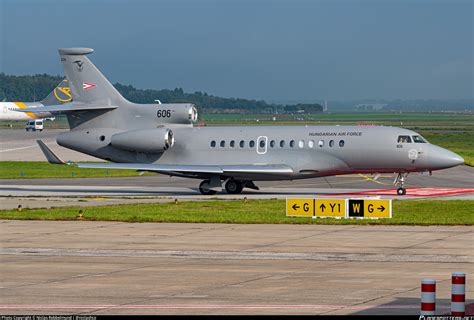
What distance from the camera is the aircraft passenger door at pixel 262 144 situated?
4944 cm

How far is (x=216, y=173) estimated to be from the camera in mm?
48469

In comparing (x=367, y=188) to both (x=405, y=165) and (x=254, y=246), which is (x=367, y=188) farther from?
(x=254, y=246)

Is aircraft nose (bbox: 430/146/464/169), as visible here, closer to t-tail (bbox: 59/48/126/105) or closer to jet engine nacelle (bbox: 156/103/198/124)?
jet engine nacelle (bbox: 156/103/198/124)

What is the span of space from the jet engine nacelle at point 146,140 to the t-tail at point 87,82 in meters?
2.31

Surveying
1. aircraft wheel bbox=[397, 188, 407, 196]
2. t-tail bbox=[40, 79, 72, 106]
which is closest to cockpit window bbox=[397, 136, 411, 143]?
aircraft wheel bbox=[397, 188, 407, 196]

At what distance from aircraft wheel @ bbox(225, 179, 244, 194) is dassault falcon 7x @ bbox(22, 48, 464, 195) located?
0.17 feet

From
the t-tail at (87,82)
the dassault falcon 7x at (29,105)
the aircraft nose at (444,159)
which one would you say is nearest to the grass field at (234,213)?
the aircraft nose at (444,159)

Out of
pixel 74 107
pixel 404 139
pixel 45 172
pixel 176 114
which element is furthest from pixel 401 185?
pixel 45 172

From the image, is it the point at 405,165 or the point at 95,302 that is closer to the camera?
the point at 95,302

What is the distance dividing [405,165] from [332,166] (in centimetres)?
352

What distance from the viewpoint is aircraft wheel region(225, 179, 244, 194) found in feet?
165

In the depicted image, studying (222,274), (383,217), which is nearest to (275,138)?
(383,217)

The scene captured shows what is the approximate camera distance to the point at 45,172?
225ft

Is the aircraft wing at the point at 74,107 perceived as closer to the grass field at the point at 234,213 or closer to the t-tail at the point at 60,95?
the grass field at the point at 234,213
